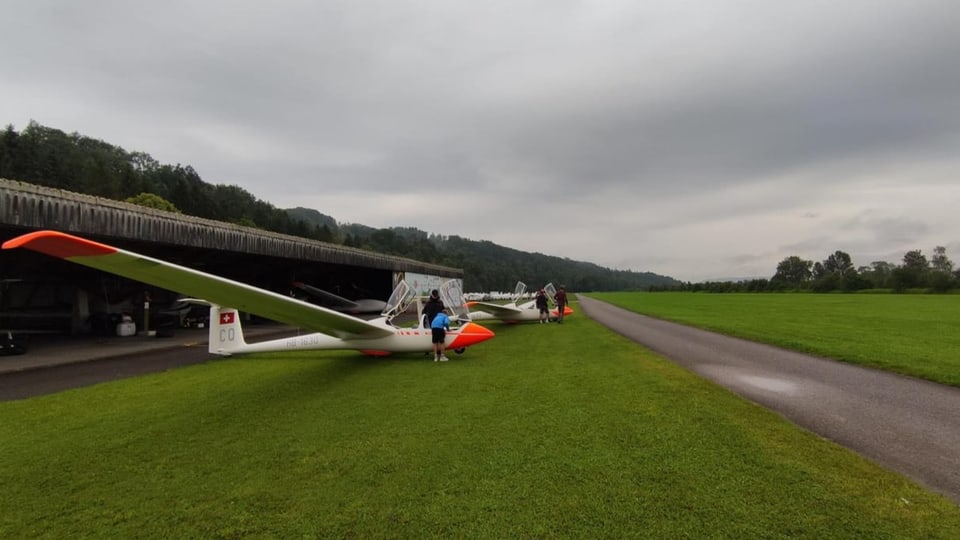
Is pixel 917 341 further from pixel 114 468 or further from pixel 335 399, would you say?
pixel 114 468

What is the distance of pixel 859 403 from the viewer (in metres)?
6.84

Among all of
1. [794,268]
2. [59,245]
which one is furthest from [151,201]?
[794,268]

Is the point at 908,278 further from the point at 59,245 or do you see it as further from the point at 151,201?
the point at 151,201

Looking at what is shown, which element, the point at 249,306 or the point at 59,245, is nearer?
the point at 59,245

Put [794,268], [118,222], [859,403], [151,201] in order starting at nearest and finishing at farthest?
1. [859,403]
2. [118,222]
3. [151,201]
4. [794,268]

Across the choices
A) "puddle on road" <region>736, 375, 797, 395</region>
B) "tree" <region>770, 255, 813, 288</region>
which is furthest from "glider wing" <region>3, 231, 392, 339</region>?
"tree" <region>770, 255, 813, 288</region>

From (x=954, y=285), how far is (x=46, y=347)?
9266 cm

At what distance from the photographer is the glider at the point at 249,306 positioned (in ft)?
13.0

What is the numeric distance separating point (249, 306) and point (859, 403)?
942 cm

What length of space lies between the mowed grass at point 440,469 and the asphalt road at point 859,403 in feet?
1.64

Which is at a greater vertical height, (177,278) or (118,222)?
(118,222)

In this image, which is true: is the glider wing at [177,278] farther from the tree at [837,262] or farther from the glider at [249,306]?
the tree at [837,262]

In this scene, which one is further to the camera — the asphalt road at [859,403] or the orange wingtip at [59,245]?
the asphalt road at [859,403]

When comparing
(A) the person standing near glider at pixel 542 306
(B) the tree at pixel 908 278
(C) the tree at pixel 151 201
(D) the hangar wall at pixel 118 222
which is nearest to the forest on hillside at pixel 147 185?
(C) the tree at pixel 151 201
